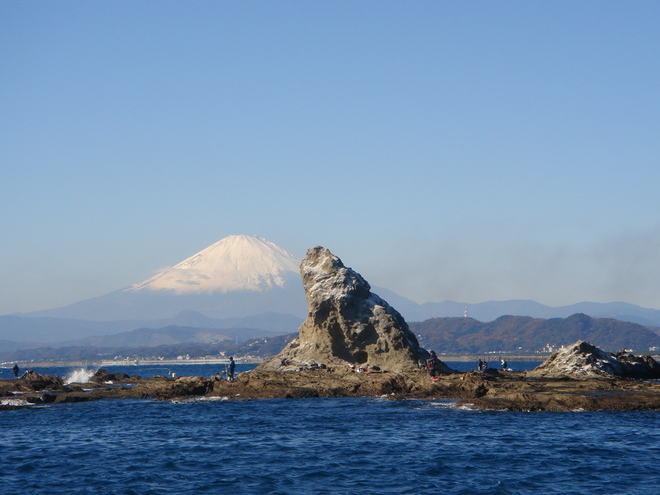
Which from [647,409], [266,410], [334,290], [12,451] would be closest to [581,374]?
[647,409]

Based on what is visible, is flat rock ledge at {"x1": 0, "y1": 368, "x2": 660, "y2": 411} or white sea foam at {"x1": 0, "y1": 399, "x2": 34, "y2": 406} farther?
white sea foam at {"x1": 0, "y1": 399, "x2": 34, "y2": 406}

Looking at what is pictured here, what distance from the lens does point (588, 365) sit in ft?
189

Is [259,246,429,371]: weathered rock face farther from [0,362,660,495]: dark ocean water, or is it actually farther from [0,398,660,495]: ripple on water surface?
[0,398,660,495]: ripple on water surface

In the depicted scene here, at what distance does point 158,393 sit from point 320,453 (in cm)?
2736

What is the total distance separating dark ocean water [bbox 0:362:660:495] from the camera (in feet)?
85.4

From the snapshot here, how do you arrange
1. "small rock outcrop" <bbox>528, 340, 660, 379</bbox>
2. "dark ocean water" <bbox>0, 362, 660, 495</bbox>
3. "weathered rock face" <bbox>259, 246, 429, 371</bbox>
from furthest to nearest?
"weathered rock face" <bbox>259, 246, 429, 371</bbox>, "small rock outcrop" <bbox>528, 340, 660, 379</bbox>, "dark ocean water" <bbox>0, 362, 660, 495</bbox>

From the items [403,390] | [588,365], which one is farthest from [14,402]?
[588,365]

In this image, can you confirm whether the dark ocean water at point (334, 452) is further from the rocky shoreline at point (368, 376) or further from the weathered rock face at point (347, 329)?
the weathered rock face at point (347, 329)

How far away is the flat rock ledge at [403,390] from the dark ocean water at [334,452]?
2.05 m

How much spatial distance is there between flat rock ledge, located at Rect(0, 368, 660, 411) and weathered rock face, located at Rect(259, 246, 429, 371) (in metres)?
4.03

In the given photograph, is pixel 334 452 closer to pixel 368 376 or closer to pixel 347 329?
pixel 368 376

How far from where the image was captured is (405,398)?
49906 millimetres

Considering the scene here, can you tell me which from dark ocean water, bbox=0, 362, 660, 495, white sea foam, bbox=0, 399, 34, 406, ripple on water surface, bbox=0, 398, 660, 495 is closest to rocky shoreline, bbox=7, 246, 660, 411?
white sea foam, bbox=0, 399, 34, 406

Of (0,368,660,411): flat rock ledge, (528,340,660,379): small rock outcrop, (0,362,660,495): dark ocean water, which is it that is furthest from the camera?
(528,340,660,379): small rock outcrop
